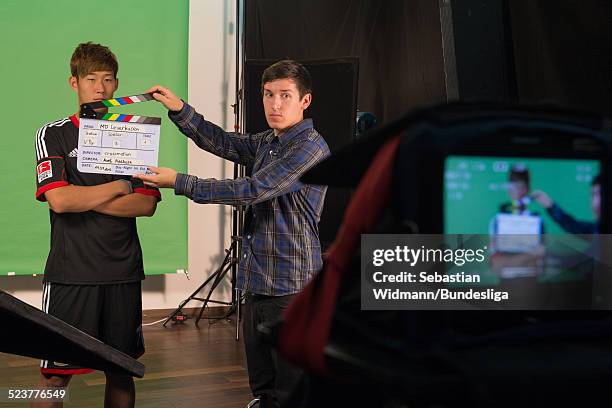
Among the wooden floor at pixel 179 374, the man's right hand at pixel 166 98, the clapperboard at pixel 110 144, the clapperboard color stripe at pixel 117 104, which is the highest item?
the man's right hand at pixel 166 98

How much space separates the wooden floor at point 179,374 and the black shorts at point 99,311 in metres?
0.84

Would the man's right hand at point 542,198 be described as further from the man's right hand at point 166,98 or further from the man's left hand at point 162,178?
the man's right hand at point 166,98

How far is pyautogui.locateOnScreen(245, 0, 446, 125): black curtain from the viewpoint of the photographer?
239 inches

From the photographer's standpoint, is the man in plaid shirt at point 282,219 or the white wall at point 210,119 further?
the white wall at point 210,119

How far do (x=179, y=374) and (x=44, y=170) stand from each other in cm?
221

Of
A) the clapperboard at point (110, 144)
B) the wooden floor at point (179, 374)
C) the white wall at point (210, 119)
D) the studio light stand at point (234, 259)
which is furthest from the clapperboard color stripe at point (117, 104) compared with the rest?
the white wall at point (210, 119)

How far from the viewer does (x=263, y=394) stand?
10.6ft

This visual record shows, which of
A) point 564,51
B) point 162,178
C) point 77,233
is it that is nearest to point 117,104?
point 162,178

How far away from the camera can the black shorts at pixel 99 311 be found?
9.71ft

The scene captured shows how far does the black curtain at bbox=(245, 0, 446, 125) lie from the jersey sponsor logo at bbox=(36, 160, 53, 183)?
10.9 feet

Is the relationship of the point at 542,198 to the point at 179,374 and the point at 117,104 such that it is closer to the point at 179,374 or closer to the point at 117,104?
the point at 117,104

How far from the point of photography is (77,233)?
3.05m

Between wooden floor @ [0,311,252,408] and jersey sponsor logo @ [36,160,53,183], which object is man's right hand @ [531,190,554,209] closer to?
jersey sponsor logo @ [36,160,53,183]

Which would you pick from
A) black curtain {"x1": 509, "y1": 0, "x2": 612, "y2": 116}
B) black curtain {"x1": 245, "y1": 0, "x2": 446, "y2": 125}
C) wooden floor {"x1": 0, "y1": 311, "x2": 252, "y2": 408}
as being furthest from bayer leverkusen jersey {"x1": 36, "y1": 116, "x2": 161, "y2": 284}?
black curtain {"x1": 245, "y1": 0, "x2": 446, "y2": 125}
